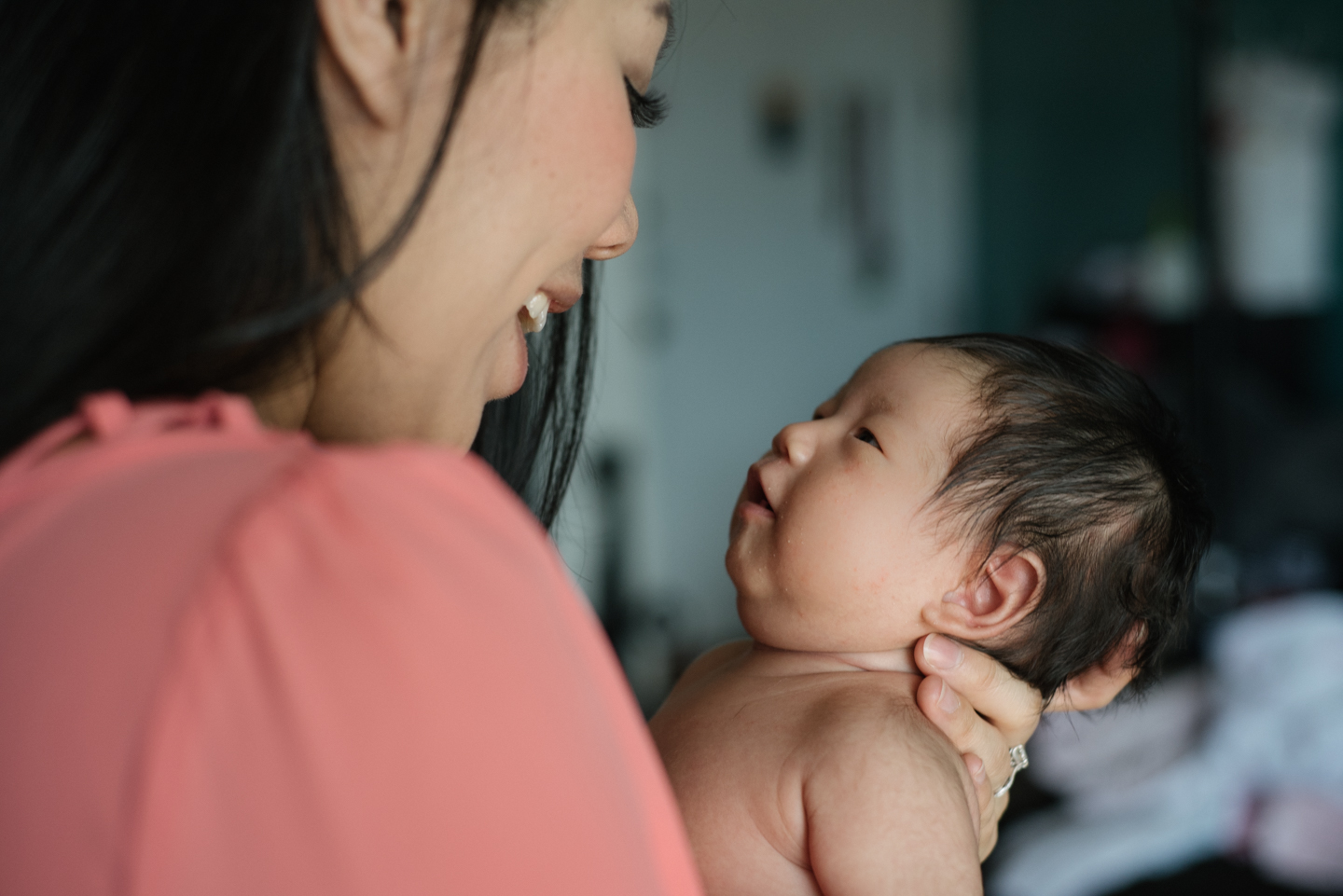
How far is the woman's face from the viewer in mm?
597

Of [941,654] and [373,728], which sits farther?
[941,654]

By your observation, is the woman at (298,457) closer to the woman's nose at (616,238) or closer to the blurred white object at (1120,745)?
the woman's nose at (616,238)

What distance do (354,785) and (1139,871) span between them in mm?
2252

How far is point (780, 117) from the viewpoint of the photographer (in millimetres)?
4328

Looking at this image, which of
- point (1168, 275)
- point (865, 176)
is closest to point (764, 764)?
point (1168, 275)

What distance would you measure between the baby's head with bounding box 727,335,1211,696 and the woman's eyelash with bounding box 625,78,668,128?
32 centimetres

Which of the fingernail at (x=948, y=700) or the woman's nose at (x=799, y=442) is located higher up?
the woman's nose at (x=799, y=442)

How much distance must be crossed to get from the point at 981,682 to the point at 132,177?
0.76 meters

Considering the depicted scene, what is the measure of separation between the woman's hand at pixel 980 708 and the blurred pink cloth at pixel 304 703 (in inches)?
20.7

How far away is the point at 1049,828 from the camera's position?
2.39m

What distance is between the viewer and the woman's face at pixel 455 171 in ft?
1.96

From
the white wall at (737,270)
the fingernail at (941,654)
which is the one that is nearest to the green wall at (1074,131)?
the white wall at (737,270)

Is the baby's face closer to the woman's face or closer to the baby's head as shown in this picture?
the baby's head

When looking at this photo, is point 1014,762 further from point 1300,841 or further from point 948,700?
point 1300,841
